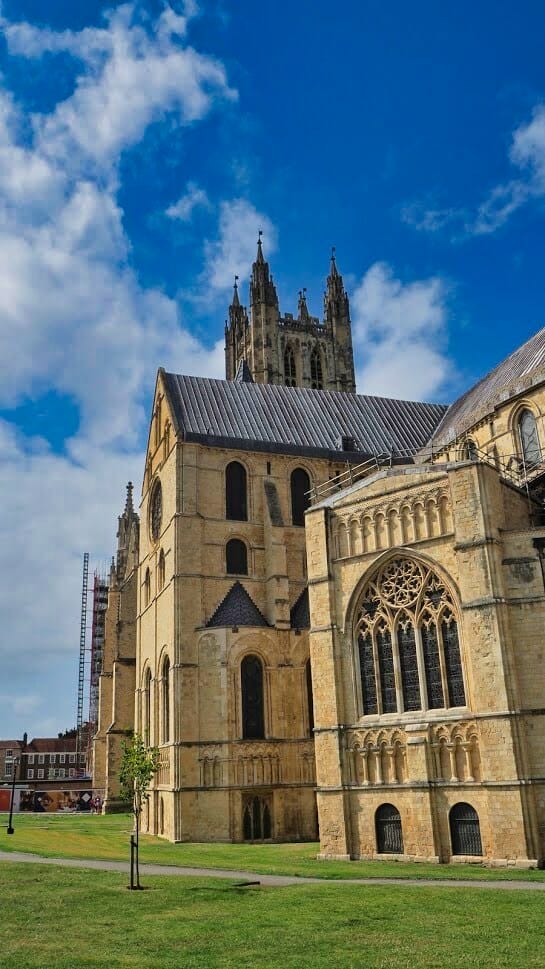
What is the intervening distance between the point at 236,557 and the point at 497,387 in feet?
48.9

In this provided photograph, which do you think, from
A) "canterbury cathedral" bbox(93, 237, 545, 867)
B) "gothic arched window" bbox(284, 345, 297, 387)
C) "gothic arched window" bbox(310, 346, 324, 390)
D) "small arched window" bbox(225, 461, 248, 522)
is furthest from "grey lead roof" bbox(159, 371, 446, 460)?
"gothic arched window" bbox(310, 346, 324, 390)

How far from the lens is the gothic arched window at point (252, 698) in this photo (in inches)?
1453

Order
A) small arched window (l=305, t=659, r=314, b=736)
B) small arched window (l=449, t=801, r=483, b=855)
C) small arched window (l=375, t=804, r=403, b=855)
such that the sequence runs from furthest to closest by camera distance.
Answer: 1. small arched window (l=305, t=659, r=314, b=736)
2. small arched window (l=375, t=804, r=403, b=855)
3. small arched window (l=449, t=801, r=483, b=855)

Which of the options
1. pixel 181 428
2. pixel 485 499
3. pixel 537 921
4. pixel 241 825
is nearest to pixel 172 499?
pixel 181 428

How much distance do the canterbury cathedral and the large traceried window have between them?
59mm

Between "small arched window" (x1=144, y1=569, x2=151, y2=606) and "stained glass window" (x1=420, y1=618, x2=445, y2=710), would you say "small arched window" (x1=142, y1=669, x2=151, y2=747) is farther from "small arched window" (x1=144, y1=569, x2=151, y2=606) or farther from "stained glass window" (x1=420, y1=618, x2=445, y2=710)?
"stained glass window" (x1=420, y1=618, x2=445, y2=710)

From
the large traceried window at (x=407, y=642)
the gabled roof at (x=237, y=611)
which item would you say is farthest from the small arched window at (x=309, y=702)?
the large traceried window at (x=407, y=642)

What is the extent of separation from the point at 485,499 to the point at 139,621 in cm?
2718

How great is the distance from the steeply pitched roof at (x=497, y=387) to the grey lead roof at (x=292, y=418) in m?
2.25

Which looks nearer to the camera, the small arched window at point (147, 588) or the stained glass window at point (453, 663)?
the stained glass window at point (453, 663)

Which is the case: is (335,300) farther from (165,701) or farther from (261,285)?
(165,701)

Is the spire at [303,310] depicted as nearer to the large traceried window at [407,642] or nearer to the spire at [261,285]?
the spire at [261,285]

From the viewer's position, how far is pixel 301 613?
3950cm

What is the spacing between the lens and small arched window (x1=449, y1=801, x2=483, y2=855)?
78.6ft
